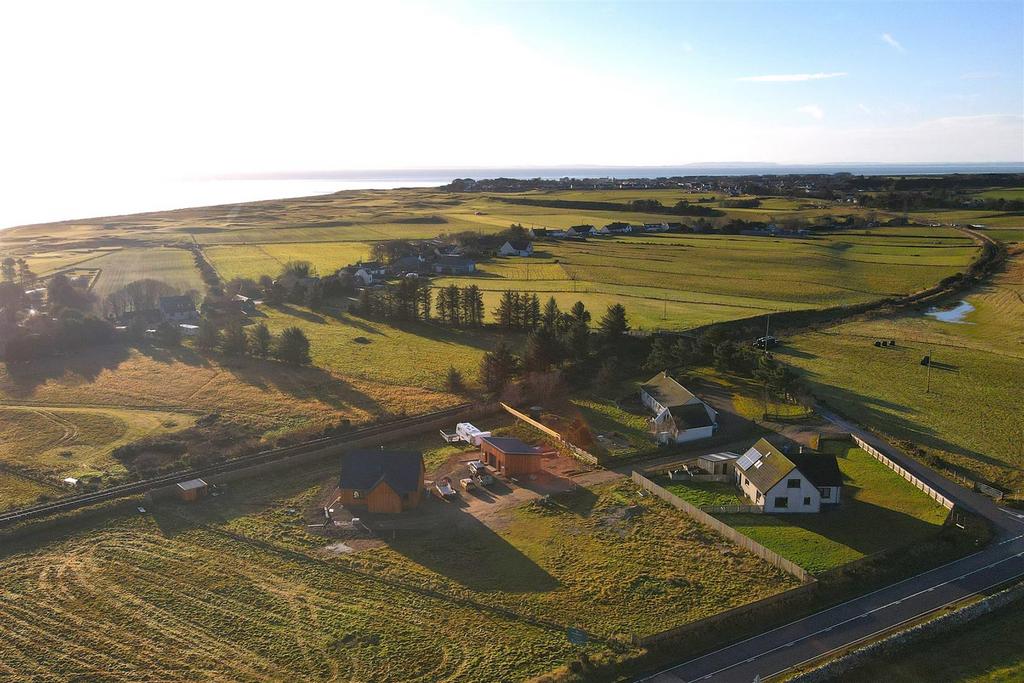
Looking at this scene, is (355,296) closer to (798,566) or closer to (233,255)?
(233,255)

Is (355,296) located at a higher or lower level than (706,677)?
higher

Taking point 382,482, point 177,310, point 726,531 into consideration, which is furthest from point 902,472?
point 177,310

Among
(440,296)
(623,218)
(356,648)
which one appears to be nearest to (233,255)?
(440,296)

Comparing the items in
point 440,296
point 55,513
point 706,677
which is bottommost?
point 706,677

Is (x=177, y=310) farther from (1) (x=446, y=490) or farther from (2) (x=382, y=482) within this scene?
(1) (x=446, y=490)

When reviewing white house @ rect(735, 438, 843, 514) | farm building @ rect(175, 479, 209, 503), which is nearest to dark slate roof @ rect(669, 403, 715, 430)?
white house @ rect(735, 438, 843, 514)

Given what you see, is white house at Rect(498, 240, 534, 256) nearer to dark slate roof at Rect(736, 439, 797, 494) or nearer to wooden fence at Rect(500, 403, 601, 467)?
wooden fence at Rect(500, 403, 601, 467)
